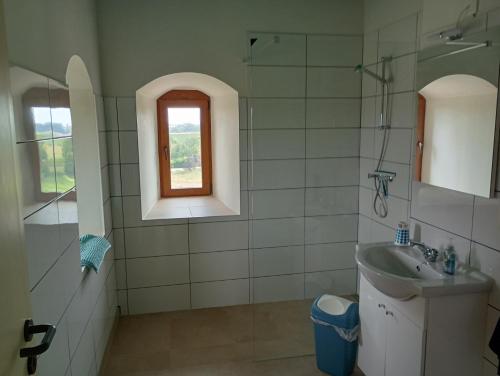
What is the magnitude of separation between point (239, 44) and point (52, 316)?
88.8 inches

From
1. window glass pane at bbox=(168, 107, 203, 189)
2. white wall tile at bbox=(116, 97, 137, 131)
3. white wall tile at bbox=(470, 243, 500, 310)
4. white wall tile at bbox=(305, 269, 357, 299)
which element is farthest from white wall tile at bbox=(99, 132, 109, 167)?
white wall tile at bbox=(470, 243, 500, 310)

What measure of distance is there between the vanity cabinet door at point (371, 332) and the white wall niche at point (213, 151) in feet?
4.25

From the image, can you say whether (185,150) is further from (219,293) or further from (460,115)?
(460,115)

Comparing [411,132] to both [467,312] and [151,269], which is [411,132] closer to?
[467,312]

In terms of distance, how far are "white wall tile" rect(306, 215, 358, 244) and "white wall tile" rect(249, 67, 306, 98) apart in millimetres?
962

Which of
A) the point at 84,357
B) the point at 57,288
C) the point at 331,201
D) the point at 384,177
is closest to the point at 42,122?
the point at 57,288

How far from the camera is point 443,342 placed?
5.99 ft

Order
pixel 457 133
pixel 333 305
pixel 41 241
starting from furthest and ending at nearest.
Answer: pixel 333 305 < pixel 457 133 < pixel 41 241

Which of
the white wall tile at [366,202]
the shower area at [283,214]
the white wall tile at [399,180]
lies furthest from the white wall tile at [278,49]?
the white wall tile at [366,202]

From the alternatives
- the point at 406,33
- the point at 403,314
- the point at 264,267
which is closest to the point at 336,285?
the point at 264,267

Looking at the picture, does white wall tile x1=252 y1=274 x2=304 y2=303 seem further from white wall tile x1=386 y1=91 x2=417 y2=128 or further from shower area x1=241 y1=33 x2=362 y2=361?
white wall tile x1=386 y1=91 x2=417 y2=128

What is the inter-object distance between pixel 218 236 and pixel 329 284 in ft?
3.14

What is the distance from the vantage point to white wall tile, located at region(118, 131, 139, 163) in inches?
117

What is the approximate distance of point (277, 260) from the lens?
3117mm
